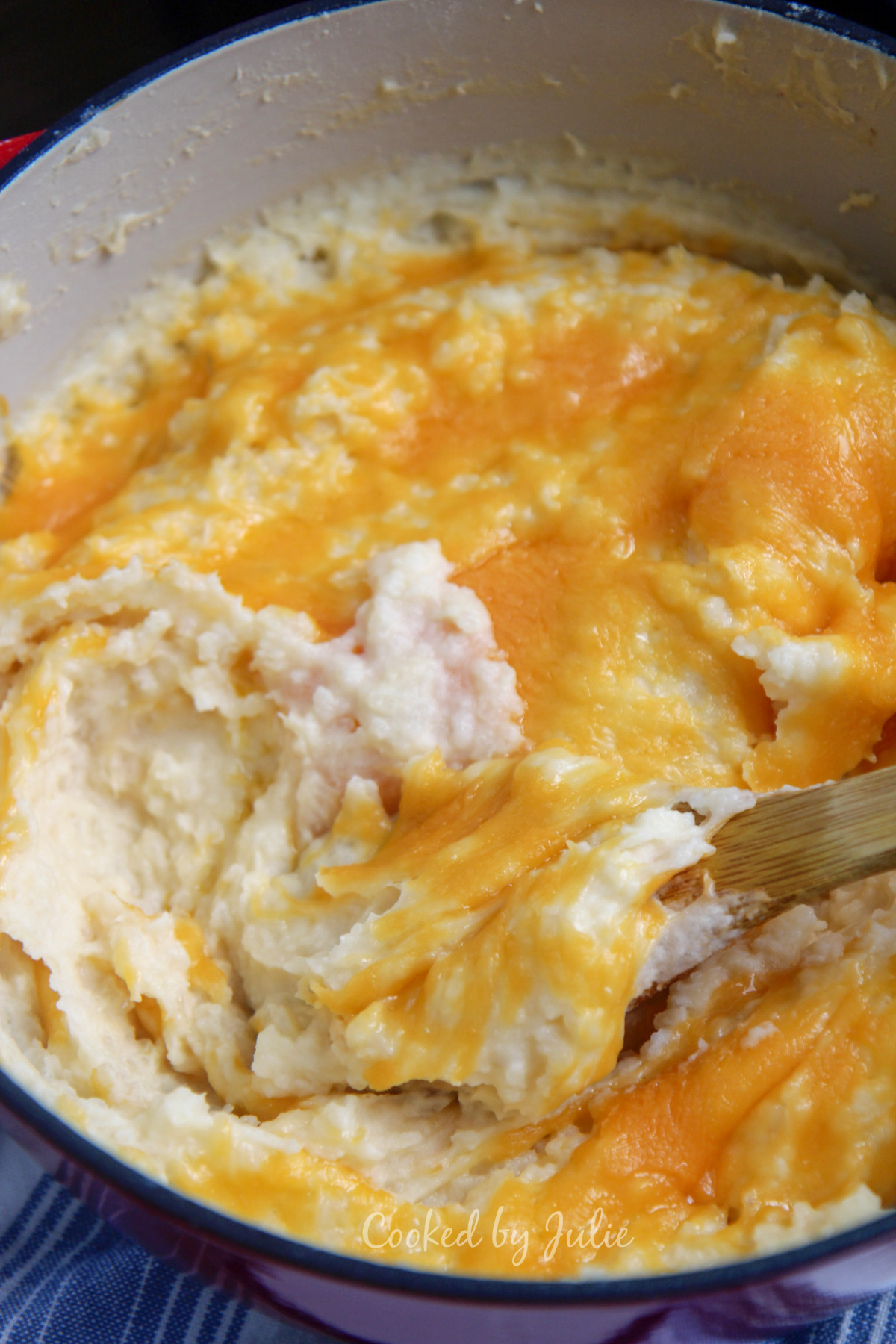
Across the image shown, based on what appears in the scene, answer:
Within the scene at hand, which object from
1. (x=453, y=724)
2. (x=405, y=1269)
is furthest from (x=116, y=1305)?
(x=453, y=724)

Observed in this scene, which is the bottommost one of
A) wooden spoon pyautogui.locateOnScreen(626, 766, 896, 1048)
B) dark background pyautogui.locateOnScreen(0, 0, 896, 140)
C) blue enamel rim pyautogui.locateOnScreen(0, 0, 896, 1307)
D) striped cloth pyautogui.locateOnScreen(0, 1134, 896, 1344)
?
striped cloth pyautogui.locateOnScreen(0, 1134, 896, 1344)

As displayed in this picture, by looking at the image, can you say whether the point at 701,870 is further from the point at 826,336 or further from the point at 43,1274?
the point at 43,1274

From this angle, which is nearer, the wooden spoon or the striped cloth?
the wooden spoon

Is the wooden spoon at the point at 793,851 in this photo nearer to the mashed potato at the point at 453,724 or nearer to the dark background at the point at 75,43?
the mashed potato at the point at 453,724

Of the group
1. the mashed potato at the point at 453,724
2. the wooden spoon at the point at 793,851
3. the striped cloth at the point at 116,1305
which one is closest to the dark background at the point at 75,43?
the mashed potato at the point at 453,724

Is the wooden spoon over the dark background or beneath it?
beneath

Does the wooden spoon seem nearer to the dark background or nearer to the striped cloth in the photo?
the striped cloth

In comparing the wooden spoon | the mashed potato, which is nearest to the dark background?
the mashed potato

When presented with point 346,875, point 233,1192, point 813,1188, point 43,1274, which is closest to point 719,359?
point 346,875
